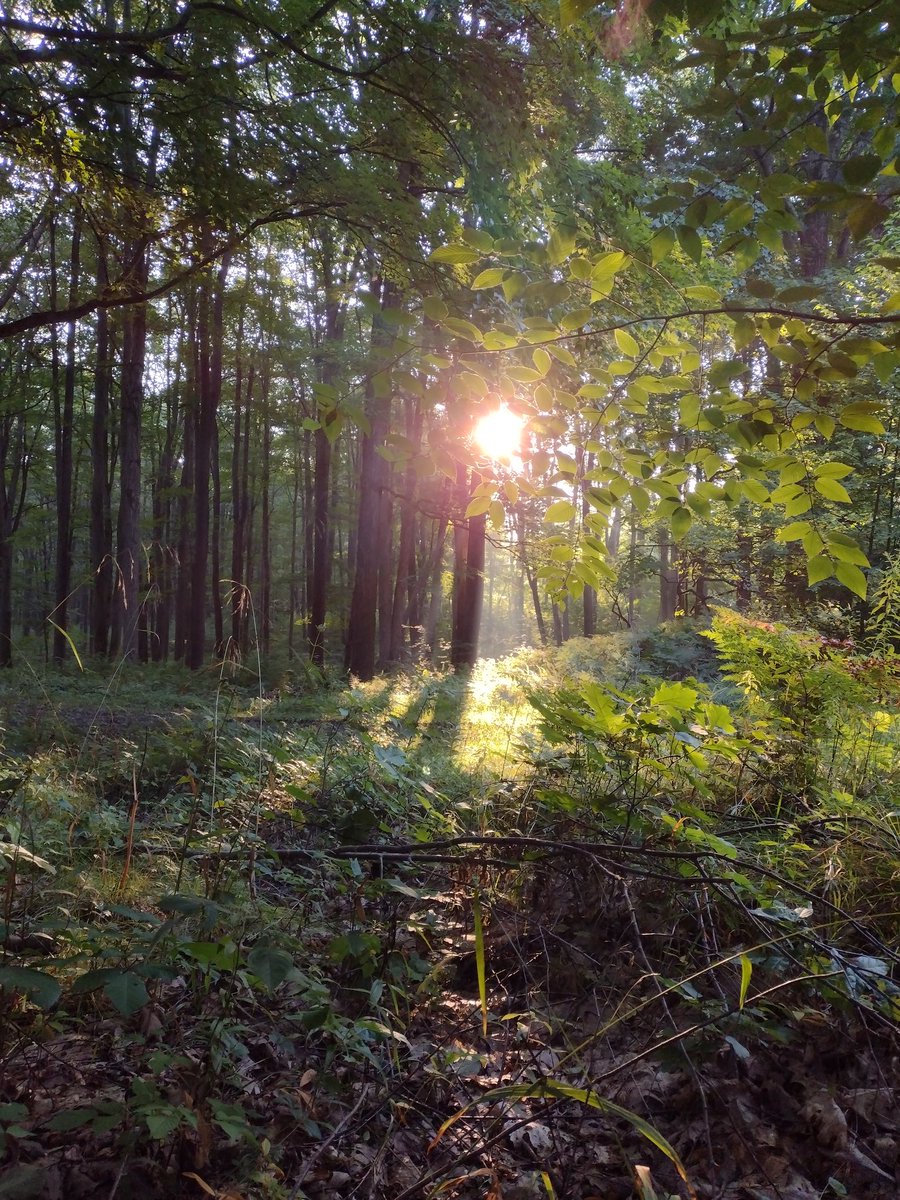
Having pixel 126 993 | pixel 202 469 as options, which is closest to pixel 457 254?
pixel 126 993

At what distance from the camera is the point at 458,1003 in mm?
2334

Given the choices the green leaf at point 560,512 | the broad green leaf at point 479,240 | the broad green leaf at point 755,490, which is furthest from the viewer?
the green leaf at point 560,512

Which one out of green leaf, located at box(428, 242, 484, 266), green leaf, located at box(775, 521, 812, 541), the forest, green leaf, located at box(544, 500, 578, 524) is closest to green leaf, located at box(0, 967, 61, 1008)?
the forest

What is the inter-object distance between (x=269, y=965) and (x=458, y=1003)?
1.28 metres

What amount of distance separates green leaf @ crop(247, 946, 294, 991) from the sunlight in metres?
1.24

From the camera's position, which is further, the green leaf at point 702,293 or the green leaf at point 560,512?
the green leaf at point 560,512

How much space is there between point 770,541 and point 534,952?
13.7 meters

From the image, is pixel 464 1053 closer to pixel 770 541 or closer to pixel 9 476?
pixel 770 541

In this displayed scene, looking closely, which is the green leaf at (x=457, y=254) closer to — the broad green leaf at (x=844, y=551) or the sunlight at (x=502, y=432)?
the sunlight at (x=502, y=432)

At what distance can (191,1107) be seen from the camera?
145 centimetres

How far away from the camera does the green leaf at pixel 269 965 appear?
1279 mm

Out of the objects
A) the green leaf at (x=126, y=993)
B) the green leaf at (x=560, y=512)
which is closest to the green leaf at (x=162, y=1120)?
the green leaf at (x=126, y=993)

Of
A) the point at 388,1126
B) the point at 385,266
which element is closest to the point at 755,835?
the point at 388,1126

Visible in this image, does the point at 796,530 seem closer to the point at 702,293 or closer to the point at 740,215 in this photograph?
the point at 702,293
